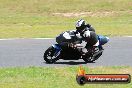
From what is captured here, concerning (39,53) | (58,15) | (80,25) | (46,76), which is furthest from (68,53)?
(58,15)

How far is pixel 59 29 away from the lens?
28156 mm

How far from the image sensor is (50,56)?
16.4 meters

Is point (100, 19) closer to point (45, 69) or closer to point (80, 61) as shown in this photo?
point (80, 61)

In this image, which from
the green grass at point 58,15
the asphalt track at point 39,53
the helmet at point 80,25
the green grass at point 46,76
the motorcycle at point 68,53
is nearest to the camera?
the green grass at point 46,76

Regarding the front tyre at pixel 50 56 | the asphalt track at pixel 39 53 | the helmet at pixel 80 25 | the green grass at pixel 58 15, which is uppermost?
the helmet at pixel 80 25

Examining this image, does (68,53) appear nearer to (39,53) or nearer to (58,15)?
(39,53)

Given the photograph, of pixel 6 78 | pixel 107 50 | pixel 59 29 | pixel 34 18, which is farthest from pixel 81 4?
pixel 6 78

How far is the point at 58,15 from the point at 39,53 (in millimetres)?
19375

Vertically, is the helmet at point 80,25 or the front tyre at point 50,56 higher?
the helmet at point 80,25

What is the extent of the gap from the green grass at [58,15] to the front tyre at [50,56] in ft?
33.1

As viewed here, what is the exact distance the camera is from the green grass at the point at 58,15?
28513 millimetres

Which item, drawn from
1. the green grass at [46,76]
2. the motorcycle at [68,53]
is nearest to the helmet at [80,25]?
the motorcycle at [68,53]

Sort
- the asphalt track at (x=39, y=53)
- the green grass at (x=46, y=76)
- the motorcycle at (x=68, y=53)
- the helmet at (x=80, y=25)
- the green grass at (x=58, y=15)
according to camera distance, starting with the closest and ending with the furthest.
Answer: the green grass at (x=46, y=76)
the helmet at (x=80, y=25)
the motorcycle at (x=68, y=53)
the asphalt track at (x=39, y=53)
the green grass at (x=58, y=15)

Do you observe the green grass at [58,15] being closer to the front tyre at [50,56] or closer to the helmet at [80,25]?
the front tyre at [50,56]
